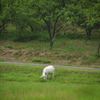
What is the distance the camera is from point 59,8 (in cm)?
3095

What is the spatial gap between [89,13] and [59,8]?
552 inches

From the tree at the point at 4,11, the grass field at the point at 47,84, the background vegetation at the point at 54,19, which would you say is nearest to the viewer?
the grass field at the point at 47,84

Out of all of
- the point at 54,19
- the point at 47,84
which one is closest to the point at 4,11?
the point at 54,19

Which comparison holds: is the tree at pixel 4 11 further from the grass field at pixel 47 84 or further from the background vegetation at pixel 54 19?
the grass field at pixel 47 84

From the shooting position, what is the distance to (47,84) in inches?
556

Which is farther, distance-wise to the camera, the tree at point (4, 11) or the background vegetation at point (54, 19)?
the tree at point (4, 11)

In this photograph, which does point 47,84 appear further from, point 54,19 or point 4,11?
point 4,11

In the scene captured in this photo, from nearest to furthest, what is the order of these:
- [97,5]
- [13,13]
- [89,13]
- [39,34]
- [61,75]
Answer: [97,5]
[89,13]
[61,75]
[13,13]
[39,34]

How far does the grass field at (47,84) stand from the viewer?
9820mm

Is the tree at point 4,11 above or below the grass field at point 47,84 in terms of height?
above

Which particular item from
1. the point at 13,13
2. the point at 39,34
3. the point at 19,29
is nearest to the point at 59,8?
the point at 13,13

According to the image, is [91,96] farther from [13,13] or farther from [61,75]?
[13,13]

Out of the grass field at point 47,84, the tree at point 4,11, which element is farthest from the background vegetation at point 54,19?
the grass field at point 47,84

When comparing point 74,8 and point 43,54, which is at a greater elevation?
point 74,8
